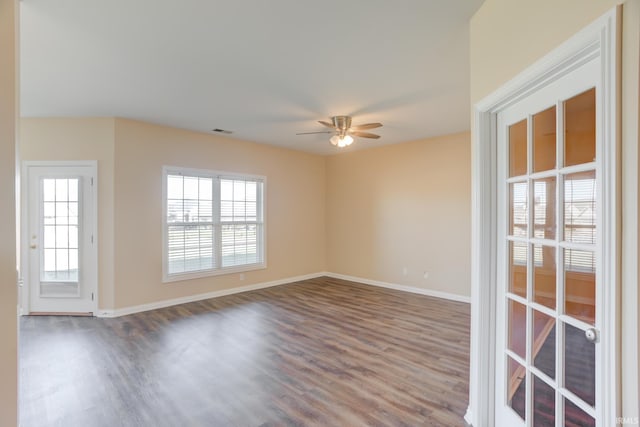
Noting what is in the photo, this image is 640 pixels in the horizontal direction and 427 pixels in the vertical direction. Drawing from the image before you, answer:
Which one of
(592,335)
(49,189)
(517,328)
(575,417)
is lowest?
(575,417)

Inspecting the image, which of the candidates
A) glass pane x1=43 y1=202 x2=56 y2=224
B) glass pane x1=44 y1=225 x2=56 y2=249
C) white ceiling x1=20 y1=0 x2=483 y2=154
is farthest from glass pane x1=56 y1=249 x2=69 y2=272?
white ceiling x1=20 y1=0 x2=483 y2=154

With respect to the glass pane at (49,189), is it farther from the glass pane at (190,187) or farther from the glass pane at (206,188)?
the glass pane at (206,188)

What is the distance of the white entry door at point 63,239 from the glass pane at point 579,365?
5.18 metres

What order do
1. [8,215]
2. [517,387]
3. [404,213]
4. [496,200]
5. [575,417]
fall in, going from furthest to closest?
[404,213] → [496,200] → [517,387] → [8,215] → [575,417]

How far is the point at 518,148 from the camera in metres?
1.83

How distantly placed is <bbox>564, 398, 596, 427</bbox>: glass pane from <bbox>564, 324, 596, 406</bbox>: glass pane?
2.3 inches

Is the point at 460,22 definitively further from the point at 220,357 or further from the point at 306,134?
the point at 220,357

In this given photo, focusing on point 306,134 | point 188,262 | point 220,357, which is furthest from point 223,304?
Result: point 306,134

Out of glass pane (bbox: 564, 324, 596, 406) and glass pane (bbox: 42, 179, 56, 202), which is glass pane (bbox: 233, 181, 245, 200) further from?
glass pane (bbox: 564, 324, 596, 406)

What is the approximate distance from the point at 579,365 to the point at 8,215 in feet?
9.69

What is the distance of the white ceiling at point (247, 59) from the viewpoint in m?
2.07

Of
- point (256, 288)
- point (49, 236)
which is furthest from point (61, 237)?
point (256, 288)

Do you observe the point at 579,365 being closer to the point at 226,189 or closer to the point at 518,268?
the point at 518,268

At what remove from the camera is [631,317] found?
97 centimetres
